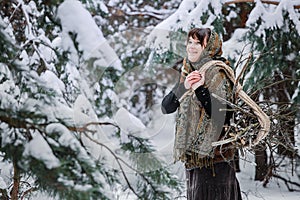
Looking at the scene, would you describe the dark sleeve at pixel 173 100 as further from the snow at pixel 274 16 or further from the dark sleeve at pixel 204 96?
the snow at pixel 274 16

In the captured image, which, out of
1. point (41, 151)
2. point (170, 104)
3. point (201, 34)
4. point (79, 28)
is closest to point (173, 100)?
point (170, 104)

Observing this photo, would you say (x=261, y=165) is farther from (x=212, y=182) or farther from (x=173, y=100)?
(x=173, y=100)

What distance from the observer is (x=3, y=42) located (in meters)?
0.75

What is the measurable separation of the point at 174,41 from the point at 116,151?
6.35 feet

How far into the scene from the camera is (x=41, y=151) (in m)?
0.65

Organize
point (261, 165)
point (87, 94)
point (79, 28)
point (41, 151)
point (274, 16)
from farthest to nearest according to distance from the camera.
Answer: point (261, 165) → point (274, 16) → point (87, 94) → point (79, 28) → point (41, 151)

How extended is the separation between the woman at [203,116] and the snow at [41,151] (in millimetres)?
905

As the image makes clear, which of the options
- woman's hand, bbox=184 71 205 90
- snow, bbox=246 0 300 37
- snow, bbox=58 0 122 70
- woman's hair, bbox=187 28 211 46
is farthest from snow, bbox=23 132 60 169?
snow, bbox=246 0 300 37

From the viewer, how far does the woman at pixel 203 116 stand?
1.55 metres

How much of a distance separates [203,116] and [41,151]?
0.99 meters

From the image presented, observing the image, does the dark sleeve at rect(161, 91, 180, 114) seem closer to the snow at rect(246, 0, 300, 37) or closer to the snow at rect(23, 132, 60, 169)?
the snow at rect(23, 132, 60, 169)

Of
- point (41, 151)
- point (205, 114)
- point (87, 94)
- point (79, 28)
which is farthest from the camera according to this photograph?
point (205, 114)

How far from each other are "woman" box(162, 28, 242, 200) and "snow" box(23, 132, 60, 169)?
35.6 inches

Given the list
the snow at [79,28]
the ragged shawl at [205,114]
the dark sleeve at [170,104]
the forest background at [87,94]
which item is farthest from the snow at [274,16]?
the snow at [79,28]
